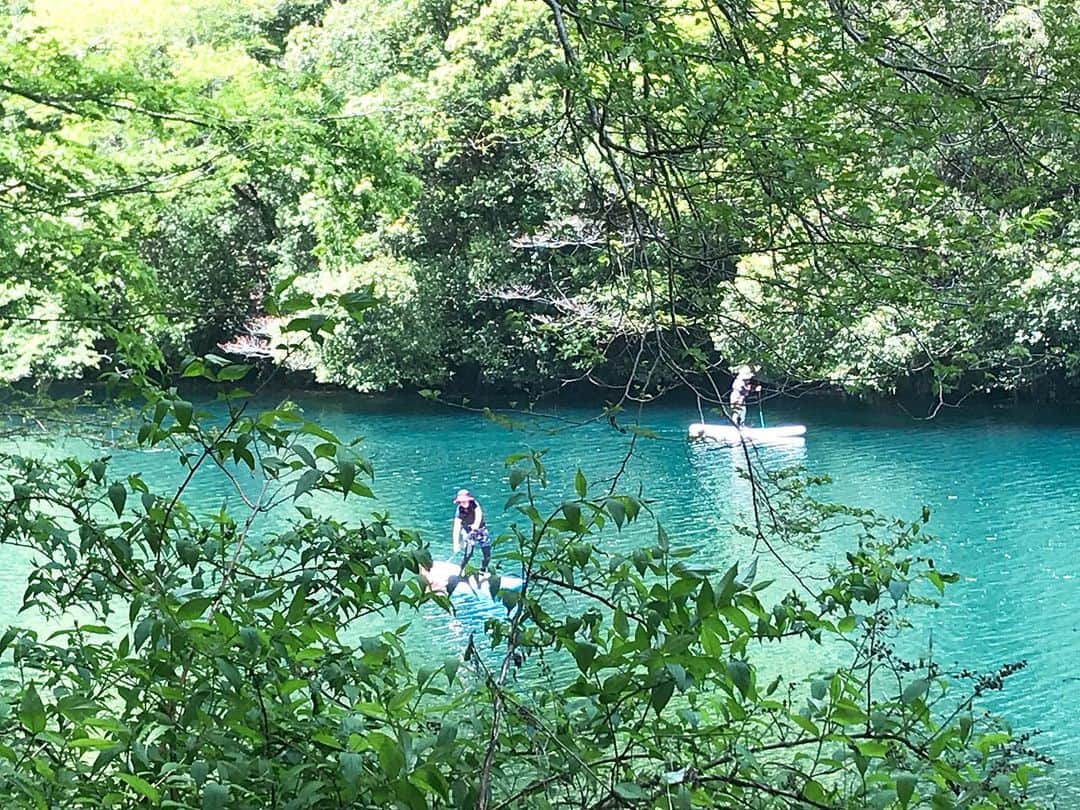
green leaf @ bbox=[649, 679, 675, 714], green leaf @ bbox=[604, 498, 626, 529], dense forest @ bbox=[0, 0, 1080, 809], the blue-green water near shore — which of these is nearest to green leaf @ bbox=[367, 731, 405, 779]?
dense forest @ bbox=[0, 0, 1080, 809]

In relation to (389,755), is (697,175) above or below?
above

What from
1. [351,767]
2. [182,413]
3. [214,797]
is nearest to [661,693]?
[351,767]

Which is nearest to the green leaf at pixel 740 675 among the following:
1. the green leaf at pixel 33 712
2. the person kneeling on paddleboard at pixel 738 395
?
the green leaf at pixel 33 712

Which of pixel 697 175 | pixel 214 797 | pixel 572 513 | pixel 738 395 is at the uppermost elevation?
pixel 697 175

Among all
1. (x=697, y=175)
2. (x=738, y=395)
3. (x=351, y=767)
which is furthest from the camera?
(x=738, y=395)

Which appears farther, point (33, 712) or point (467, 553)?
point (467, 553)

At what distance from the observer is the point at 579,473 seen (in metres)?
1.81

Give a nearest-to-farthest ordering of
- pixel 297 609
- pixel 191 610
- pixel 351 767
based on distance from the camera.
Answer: pixel 351 767 < pixel 191 610 < pixel 297 609

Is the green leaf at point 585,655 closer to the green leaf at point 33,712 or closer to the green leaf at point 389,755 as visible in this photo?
the green leaf at point 389,755

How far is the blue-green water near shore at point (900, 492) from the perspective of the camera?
7805 millimetres

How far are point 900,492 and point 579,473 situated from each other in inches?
448

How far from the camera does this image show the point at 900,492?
1254 centimetres

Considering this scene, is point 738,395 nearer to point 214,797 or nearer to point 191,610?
point 191,610

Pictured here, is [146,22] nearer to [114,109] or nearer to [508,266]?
[508,266]
